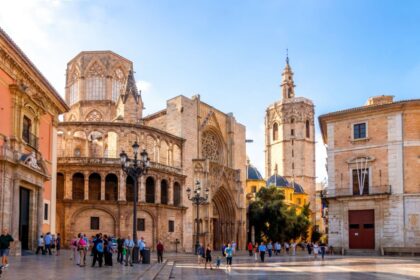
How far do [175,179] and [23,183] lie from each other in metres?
20.7

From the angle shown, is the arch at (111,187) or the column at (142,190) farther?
the arch at (111,187)

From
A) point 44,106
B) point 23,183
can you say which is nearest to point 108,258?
point 23,183

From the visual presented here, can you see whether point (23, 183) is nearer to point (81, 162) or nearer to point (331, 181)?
point (81, 162)

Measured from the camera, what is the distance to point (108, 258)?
21.5 m

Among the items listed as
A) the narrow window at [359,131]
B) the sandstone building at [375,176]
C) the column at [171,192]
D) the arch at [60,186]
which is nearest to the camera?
the sandstone building at [375,176]

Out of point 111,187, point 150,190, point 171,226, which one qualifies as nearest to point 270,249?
point 171,226

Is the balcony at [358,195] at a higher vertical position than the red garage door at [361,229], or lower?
higher

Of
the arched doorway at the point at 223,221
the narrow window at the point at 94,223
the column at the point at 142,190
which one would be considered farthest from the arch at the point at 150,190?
the arched doorway at the point at 223,221

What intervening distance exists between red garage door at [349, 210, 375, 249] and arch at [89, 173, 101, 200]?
720 inches

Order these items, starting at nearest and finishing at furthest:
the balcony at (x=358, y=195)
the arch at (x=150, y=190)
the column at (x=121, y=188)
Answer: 1. the balcony at (x=358, y=195)
2. the column at (x=121, y=188)
3. the arch at (x=150, y=190)

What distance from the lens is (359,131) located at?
40844 millimetres

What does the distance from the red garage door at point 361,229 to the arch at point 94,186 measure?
18296 millimetres

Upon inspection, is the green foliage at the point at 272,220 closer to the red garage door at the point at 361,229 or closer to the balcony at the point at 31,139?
the red garage door at the point at 361,229

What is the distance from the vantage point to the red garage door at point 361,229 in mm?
39062
